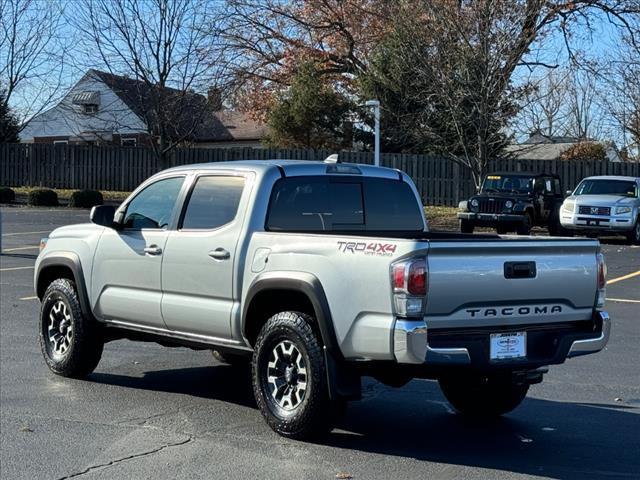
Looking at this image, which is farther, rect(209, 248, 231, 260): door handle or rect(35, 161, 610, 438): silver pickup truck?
rect(209, 248, 231, 260): door handle

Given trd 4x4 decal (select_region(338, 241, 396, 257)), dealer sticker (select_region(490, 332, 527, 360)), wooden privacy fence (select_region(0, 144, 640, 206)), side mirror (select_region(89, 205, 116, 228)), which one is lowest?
Result: dealer sticker (select_region(490, 332, 527, 360))

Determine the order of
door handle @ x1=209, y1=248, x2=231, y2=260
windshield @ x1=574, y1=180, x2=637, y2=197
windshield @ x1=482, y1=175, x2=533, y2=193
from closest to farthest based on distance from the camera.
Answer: door handle @ x1=209, y1=248, x2=231, y2=260 → windshield @ x1=574, y1=180, x2=637, y2=197 → windshield @ x1=482, y1=175, x2=533, y2=193

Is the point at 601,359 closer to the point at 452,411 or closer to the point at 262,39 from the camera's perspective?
the point at 452,411

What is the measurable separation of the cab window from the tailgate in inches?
111

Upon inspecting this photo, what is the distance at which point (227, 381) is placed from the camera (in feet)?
28.5

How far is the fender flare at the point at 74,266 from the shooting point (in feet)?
27.4

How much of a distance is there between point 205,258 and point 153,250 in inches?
27.2

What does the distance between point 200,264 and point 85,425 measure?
4.82 feet

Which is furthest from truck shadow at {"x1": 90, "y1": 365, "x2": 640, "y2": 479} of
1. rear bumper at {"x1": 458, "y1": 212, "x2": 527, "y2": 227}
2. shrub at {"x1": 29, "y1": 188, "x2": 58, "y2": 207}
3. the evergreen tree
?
the evergreen tree

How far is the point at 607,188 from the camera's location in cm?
2511

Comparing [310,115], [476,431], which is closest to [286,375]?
[476,431]

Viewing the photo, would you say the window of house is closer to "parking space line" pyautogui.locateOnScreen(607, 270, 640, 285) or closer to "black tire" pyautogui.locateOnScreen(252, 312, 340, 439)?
"black tire" pyautogui.locateOnScreen(252, 312, 340, 439)

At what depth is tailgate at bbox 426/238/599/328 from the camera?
597 cm

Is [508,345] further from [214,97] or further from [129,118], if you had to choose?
[129,118]
